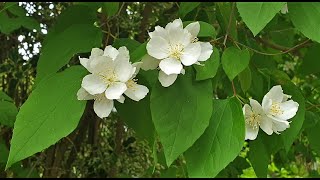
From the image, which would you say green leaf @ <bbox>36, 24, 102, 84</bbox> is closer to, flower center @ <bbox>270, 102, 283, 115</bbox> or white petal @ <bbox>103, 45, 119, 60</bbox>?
white petal @ <bbox>103, 45, 119, 60</bbox>

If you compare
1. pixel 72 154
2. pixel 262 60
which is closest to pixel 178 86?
pixel 262 60

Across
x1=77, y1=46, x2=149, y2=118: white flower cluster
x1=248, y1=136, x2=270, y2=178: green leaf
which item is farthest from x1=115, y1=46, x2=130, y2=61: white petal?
x1=248, y1=136, x2=270, y2=178: green leaf

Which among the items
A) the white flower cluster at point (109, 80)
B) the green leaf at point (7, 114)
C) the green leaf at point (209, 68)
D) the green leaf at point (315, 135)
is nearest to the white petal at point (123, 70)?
the white flower cluster at point (109, 80)

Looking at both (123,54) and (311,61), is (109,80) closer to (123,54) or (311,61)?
(123,54)

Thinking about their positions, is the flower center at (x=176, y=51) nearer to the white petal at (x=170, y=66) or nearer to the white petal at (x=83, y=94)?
the white petal at (x=170, y=66)

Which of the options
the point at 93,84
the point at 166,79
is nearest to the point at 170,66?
the point at 166,79

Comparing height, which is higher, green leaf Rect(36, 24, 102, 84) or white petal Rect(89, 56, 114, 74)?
white petal Rect(89, 56, 114, 74)

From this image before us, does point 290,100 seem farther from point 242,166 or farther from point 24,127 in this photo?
point 242,166
